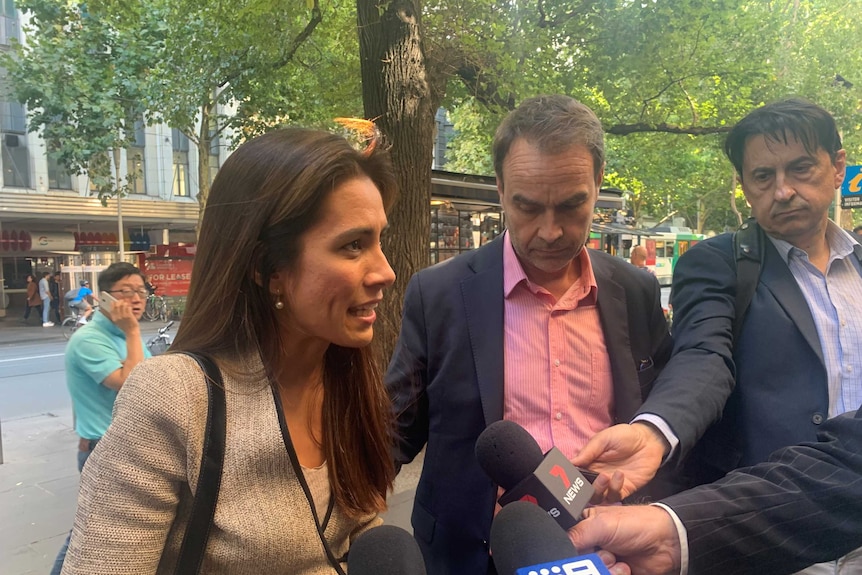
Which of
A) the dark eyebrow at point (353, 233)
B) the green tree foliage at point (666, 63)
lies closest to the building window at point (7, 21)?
the green tree foliage at point (666, 63)

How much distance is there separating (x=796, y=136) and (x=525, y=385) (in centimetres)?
115

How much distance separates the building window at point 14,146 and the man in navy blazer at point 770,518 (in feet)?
79.7

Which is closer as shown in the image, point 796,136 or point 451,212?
point 796,136

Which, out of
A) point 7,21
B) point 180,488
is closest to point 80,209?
point 7,21

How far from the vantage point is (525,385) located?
193 cm

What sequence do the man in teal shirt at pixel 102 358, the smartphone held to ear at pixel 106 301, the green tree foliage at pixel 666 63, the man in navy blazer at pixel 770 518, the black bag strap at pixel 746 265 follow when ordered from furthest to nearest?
the green tree foliage at pixel 666 63 < the smartphone held to ear at pixel 106 301 < the man in teal shirt at pixel 102 358 < the black bag strap at pixel 746 265 < the man in navy blazer at pixel 770 518

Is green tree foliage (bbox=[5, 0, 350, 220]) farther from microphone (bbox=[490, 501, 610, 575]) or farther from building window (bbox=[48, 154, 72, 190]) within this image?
microphone (bbox=[490, 501, 610, 575])

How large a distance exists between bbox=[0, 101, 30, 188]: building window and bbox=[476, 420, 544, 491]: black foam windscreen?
24.0 meters

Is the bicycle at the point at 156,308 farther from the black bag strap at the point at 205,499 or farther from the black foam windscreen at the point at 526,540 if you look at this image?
the black foam windscreen at the point at 526,540

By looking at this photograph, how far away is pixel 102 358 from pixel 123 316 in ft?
1.13

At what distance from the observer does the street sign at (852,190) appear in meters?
10.4

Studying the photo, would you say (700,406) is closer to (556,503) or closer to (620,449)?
(620,449)

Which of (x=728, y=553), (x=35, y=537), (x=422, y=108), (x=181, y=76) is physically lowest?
(x=35, y=537)

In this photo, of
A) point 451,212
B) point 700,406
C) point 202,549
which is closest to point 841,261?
point 700,406
